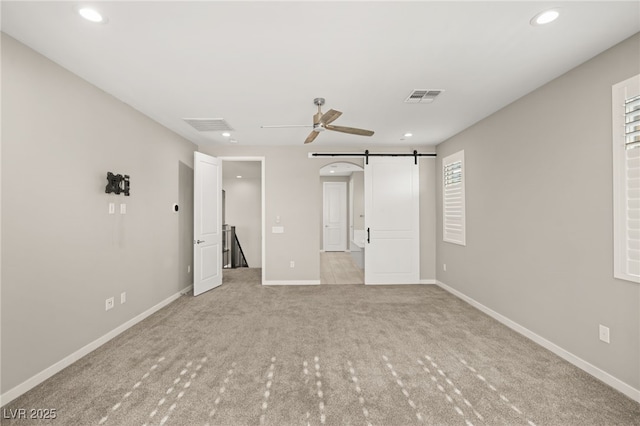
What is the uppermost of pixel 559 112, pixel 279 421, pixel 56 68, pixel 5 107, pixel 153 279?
pixel 56 68

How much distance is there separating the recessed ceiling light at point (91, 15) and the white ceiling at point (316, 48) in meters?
0.05

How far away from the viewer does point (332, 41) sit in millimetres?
2105

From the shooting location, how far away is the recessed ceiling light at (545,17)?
5.95 ft

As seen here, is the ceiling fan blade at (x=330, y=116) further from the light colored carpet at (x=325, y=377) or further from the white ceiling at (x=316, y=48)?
the light colored carpet at (x=325, y=377)

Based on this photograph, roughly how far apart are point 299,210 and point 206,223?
1.66 meters

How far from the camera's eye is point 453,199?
4742mm

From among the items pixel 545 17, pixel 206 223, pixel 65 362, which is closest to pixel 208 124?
pixel 206 223

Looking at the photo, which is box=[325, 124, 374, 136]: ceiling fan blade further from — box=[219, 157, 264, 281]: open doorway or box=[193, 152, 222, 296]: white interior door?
box=[219, 157, 264, 281]: open doorway

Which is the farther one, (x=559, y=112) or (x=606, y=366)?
(x=559, y=112)

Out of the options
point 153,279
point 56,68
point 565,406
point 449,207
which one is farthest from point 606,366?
point 56,68

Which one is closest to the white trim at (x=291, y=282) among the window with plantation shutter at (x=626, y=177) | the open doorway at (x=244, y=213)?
the open doorway at (x=244, y=213)

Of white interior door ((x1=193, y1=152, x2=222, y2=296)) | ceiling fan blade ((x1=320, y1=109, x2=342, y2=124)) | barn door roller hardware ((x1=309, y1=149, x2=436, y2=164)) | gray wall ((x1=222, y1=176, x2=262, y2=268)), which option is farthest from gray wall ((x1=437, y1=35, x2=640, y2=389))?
gray wall ((x1=222, y1=176, x2=262, y2=268))

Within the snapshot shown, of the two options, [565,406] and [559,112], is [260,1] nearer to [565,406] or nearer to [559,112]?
[559,112]

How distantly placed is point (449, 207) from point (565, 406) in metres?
3.30
